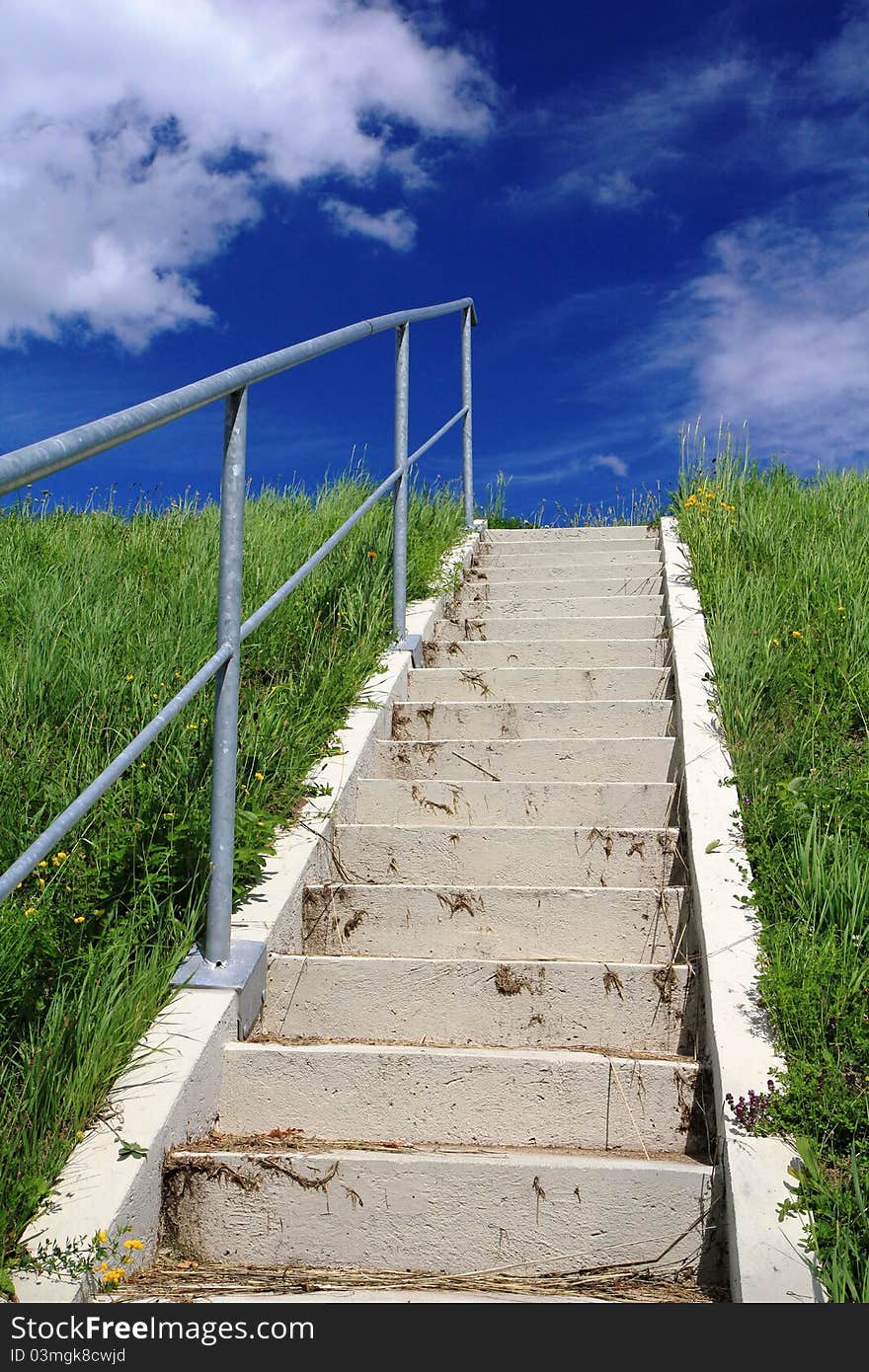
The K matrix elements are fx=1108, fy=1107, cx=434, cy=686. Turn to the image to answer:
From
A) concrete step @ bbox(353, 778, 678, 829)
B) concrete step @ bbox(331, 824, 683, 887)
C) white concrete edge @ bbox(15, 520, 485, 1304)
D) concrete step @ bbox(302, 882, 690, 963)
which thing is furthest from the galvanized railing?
concrete step @ bbox(353, 778, 678, 829)

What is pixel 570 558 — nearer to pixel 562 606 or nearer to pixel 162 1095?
pixel 562 606

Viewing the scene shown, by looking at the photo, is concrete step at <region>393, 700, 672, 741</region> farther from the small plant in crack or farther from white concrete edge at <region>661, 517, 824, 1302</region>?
the small plant in crack

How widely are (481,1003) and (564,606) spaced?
3278 millimetres

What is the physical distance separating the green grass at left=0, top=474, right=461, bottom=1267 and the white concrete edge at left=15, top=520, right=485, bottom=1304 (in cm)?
5

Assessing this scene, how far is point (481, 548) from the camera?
23.9 ft

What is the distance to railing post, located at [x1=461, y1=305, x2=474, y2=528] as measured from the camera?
7336 mm

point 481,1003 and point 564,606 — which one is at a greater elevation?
point 564,606

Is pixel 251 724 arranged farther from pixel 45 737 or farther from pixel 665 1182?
pixel 665 1182

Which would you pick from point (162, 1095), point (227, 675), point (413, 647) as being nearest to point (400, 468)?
point (413, 647)

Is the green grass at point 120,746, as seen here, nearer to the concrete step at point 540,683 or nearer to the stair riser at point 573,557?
the concrete step at point 540,683

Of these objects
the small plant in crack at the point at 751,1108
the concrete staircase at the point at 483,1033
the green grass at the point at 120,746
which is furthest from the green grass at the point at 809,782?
the green grass at the point at 120,746

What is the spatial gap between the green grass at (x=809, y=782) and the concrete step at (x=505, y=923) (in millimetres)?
368

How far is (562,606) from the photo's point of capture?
239 inches

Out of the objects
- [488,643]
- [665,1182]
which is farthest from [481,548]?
[665,1182]
